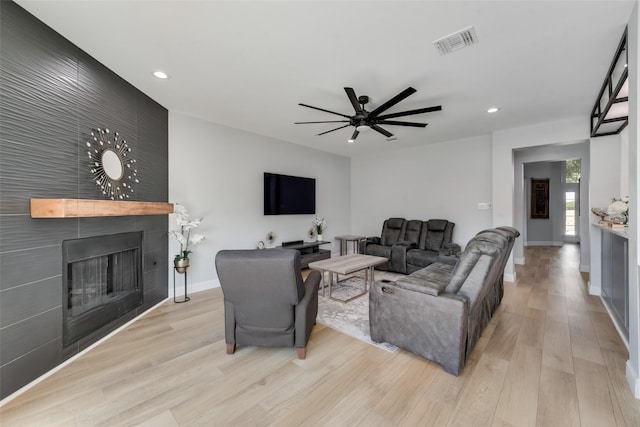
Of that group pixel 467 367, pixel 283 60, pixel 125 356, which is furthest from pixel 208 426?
pixel 283 60

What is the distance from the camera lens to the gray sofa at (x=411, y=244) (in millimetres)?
4750

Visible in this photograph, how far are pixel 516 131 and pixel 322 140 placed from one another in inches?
135

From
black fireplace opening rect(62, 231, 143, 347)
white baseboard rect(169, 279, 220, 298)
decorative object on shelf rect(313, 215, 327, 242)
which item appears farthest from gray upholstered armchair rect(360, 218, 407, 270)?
black fireplace opening rect(62, 231, 143, 347)

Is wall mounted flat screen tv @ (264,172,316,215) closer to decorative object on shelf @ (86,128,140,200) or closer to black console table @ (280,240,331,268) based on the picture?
black console table @ (280,240,331,268)

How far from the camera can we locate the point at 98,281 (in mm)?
2578

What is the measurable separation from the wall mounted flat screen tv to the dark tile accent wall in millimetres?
2547

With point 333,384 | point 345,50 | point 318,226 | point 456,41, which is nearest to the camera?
point 333,384

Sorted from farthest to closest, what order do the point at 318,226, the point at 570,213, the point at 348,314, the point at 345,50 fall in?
the point at 570,213, the point at 318,226, the point at 348,314, the point at 345,50

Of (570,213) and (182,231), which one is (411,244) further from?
(570,213)

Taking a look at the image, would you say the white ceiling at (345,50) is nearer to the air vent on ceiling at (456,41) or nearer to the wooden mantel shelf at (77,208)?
the air vent on ceiling at (456,41)

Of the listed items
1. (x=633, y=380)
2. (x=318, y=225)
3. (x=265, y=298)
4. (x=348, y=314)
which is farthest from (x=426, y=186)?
(x=265, y=298)

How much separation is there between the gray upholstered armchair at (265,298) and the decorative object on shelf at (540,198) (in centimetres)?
984

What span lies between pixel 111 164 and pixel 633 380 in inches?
185

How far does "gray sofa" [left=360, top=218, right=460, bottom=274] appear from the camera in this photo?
Answer: 475 centimetres
